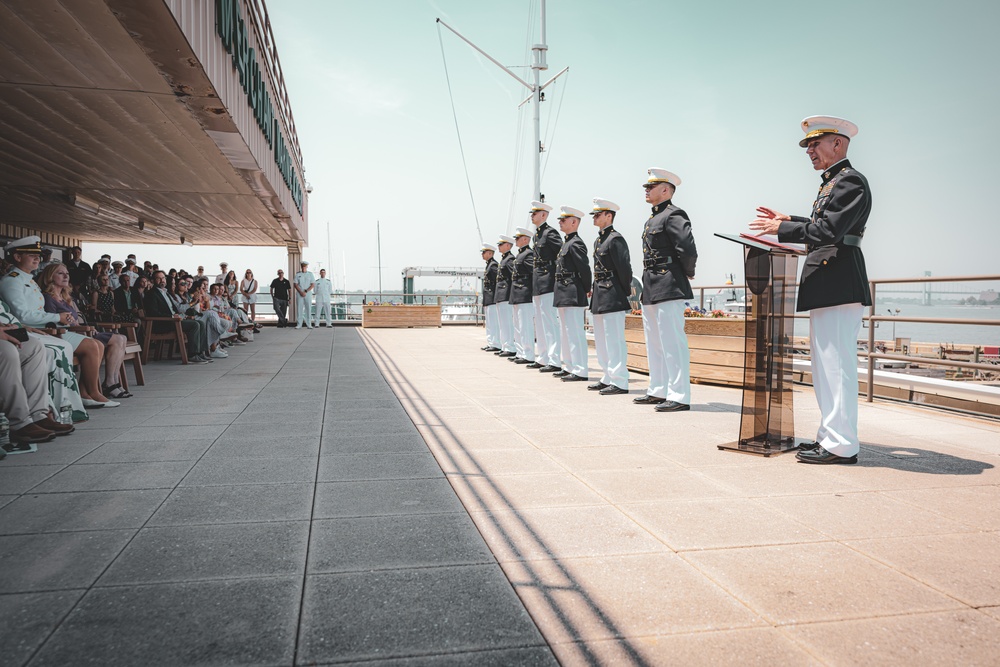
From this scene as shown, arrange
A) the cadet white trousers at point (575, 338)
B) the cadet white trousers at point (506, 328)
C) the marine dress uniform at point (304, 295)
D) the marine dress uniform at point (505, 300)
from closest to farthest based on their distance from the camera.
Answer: the cadet white trousers at point (575, 338) → the marine dress uniform at point (505, 300) → the cadet white trousers at point (506, 328) → the marine dress uniform at point (304, 295)

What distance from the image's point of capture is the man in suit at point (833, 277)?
3836mm

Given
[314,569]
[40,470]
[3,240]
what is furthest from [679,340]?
[3,240]

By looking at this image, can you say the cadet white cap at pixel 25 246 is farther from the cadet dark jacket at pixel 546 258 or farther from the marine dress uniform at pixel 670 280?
the cadet dark jacket at pixel 546 258

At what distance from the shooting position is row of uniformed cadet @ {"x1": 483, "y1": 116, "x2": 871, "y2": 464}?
390cm

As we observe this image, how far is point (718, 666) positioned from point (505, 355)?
10.3m

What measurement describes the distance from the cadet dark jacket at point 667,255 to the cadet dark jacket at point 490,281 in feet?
22.6

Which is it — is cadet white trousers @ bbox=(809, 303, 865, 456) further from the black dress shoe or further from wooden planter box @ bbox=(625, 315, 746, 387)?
wooden planter box @ bbox=(625, 315, 746, 387)

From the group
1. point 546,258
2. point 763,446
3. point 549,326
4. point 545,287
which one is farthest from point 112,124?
point 763,446

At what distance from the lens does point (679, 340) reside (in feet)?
19.7

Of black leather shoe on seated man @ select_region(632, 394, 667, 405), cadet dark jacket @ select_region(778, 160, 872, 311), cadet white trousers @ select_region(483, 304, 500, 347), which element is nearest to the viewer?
cadet dark jacket @ select_region(778, 160, 872, 311)

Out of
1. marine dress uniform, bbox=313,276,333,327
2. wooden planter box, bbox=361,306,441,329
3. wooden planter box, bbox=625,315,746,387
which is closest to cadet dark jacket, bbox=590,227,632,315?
wooden planter box, bbox=625,315,746,387

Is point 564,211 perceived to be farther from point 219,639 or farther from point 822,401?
point 219,639

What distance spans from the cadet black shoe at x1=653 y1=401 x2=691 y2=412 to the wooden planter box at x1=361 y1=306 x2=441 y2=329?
54.4 feet

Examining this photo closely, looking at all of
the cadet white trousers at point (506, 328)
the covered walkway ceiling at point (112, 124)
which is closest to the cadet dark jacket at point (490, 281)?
the cadet white trousers at point (506, 328)
